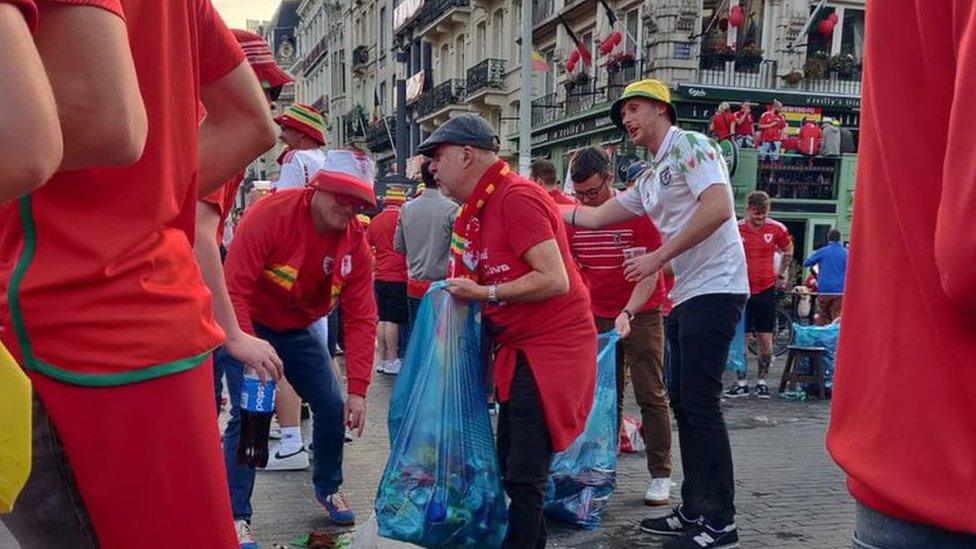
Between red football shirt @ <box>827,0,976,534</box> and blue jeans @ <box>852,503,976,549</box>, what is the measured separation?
2 cm

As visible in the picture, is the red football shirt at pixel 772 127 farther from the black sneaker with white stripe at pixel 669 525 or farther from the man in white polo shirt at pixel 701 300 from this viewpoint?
the black sneaker with white stripe at pixel 669 525

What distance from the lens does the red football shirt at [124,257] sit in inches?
52.8

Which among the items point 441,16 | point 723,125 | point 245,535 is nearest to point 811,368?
point 245,535

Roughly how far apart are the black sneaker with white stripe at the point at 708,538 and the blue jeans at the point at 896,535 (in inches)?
111

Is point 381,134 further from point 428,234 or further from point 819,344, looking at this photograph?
point 428,234

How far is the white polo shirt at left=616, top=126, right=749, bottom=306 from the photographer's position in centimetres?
396

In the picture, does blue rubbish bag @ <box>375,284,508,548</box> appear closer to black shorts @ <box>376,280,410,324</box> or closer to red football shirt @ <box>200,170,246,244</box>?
red football shirt @ <box>200,170,246,244</box>

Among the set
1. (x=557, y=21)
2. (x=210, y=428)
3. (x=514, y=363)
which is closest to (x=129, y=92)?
(x=210, y=428)

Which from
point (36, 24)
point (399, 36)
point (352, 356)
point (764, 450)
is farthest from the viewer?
point (399, 36)

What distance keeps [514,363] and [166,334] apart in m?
2.30

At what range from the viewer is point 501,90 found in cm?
3116

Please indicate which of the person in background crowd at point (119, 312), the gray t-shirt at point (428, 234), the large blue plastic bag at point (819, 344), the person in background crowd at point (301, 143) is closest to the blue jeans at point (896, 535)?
the person in background crowd at point (119, 312)

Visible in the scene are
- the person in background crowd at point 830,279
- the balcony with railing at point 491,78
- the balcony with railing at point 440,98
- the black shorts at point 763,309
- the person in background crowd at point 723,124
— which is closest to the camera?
the black shorts at point 763,309

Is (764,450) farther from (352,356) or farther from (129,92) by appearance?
(129,92)
